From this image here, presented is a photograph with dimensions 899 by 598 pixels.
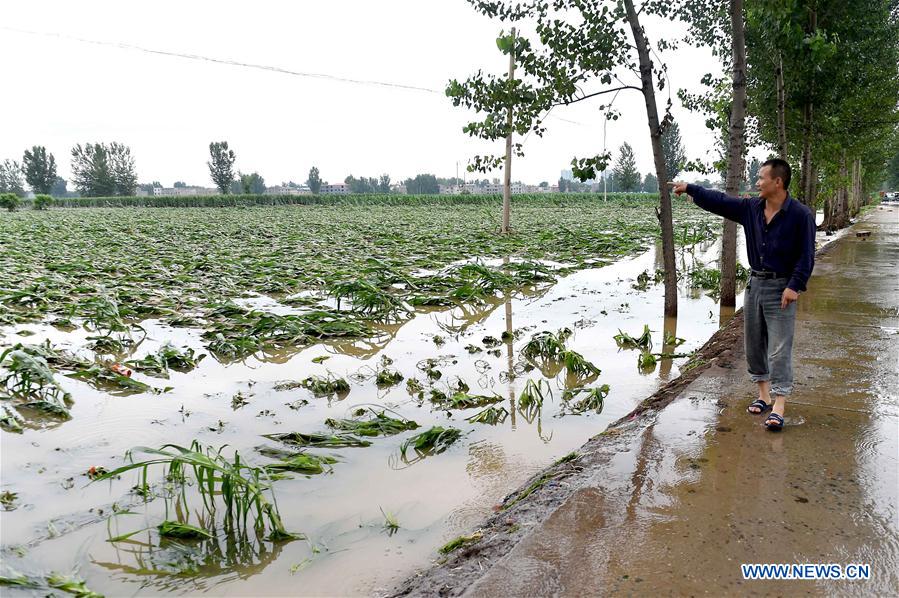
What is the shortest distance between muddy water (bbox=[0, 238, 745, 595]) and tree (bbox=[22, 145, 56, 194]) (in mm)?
93337

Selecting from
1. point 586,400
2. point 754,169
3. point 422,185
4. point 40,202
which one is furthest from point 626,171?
point 586,400

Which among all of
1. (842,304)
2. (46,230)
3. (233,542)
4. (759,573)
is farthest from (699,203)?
(46,230)

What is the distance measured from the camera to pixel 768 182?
3658 mm

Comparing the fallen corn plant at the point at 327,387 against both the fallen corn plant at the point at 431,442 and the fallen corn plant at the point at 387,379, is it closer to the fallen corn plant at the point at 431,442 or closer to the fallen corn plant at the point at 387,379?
the fallen corn plant at the point at 387,379

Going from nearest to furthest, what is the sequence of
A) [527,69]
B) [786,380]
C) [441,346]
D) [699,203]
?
[786,380], [699,203], [441,346], [527,69]

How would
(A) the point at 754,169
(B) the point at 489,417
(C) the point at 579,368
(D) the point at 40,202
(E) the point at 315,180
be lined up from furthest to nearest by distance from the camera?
(E) the point at 315,180
(A) the point at 754,169
(D) the point at 40,202
(C) the point at 579,368
(B) the point at 489,417

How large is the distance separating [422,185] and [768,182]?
120 meters

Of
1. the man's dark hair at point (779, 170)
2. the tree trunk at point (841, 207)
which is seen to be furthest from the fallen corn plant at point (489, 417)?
the tree trunk at point (841, 207)

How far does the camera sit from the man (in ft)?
11.9

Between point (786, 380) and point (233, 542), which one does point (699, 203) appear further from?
point (233, 542)

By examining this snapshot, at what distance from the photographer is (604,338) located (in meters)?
7.11

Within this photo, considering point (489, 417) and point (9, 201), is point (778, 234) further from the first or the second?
point (9, 201)

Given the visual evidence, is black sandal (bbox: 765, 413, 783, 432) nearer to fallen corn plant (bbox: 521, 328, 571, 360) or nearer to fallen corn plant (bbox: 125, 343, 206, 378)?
fallen corn plant (bbox: 521, 328, 571, 360)

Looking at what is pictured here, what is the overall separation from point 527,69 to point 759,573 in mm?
6728
